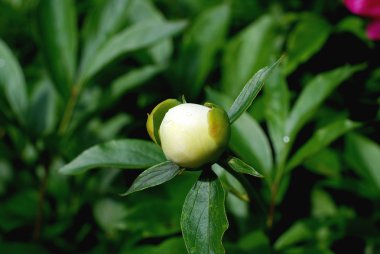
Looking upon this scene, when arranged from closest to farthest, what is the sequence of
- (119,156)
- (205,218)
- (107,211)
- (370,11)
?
(205,218), (119,156), (370,11), (107,211)

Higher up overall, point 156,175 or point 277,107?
point 156,175

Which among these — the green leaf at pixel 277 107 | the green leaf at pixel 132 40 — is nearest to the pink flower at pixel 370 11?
the green leaf at pixel 277 107

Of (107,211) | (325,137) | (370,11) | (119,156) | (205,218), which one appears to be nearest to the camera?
(205,218)

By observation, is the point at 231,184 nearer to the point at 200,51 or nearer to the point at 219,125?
the point at 219,125

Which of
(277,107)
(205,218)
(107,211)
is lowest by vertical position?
(107,211)

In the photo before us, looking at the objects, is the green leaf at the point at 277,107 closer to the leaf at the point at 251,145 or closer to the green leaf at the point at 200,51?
the leaf at the point at 251,145

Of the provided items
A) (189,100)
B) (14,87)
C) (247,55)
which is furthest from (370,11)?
(14,87)
